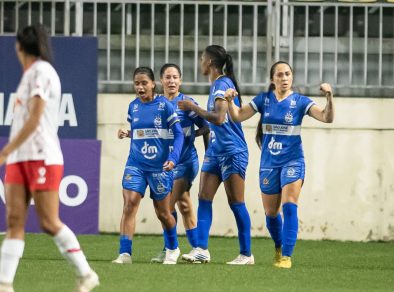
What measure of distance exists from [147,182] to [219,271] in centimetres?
141

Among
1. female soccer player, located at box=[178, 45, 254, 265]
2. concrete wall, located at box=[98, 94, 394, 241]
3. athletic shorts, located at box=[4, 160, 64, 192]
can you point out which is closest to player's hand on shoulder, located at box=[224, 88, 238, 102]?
female soccer player, located at box=[178, 45, 254, 265]

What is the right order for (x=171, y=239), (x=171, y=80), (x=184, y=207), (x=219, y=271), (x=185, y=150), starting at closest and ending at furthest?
(x=219, y=271), (x=171, y=239), (x=185, y=150), (x=171, y=80), (x=184, y=207)

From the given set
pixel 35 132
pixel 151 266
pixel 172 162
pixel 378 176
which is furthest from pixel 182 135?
pixel 378 176

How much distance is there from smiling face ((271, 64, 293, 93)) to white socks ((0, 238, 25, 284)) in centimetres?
419

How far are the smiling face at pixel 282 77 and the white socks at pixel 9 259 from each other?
4188 millimetres

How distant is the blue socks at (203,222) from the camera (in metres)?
12.5

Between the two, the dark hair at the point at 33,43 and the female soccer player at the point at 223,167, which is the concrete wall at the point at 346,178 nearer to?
the female soccer player at the point at 223,167

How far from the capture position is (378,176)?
16.8 m

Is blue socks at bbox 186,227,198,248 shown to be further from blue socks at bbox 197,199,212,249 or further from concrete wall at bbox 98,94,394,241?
concrete wall at bbox 98,94,394,241

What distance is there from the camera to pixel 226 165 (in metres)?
12.4

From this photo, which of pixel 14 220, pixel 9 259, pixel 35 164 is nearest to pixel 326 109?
pixel 35 164

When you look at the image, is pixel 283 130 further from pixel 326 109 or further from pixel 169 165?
pixel 169 165

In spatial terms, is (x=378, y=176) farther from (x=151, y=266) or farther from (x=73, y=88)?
(x=151, y=266)

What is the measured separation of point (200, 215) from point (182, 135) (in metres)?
0.82
